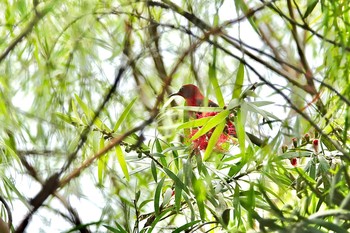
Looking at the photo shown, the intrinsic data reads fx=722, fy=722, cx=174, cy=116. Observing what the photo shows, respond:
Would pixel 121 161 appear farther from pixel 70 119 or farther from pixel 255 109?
pixel 255 109

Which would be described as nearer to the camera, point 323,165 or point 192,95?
point 323,165

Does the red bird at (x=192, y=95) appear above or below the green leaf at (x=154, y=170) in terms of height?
above

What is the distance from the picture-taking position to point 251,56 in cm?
76

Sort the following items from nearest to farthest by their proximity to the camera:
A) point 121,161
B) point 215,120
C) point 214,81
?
point 214,81, point 215,120, point 121,161

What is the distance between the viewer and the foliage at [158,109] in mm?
784

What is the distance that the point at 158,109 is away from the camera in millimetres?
845

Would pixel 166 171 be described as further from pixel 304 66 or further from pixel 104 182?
pixel 304 66

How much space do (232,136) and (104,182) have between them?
19 centimetres

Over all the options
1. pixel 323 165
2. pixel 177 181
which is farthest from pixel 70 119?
pixel 323 165

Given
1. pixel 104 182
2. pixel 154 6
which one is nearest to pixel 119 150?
pixel 104 182

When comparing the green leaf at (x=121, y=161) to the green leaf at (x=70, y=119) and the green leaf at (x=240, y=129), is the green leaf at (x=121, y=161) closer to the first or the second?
the green leaf at (x=70, y=119)

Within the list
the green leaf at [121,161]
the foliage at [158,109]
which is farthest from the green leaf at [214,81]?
the green leaf at [121,161]

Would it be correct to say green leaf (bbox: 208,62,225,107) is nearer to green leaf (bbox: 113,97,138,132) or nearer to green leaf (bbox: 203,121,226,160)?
green leaf (bbox: 203,121,226,160)

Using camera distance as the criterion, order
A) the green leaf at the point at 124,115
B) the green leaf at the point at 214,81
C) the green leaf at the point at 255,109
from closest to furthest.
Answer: the green leaf at the point at 214,81
the green leaf at the point at 255,109
the green leaf at the point at 124,115
